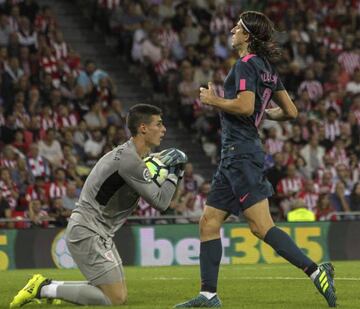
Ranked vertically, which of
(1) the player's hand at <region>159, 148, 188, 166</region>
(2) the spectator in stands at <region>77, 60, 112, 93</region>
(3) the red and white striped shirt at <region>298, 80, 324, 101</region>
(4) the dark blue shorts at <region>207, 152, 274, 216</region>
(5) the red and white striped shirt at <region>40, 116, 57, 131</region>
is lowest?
(4) the dark blue shorts at <region>207, 152, 274, 216</region>

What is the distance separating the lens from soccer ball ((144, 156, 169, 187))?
8.70 m

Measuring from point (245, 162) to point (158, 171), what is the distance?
0.68 metres

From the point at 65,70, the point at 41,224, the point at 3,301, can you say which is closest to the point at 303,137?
the point at 65,70

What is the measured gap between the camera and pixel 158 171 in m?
8.73

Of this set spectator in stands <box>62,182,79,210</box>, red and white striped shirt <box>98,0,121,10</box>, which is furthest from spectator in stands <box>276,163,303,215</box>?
red and white striped shirt <box>98,0,121,10</box>

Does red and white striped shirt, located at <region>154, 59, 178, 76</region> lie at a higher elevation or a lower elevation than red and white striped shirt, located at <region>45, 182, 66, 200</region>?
higher

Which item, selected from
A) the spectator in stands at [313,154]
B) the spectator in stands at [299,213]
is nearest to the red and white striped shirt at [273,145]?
the spectator in stands at [313,154]

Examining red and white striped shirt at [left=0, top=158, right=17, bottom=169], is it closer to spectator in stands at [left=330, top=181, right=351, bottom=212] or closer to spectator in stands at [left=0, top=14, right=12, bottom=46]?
spectator in stands at [left=0, top=14, right=12, bottom=46]

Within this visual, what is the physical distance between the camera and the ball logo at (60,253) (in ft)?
56.0

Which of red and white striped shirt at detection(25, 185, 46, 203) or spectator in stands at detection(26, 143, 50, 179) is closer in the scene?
red and white striped shirt at detection(25, 185, 46, 203)

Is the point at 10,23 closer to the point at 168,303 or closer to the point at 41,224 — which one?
the point at 41,224

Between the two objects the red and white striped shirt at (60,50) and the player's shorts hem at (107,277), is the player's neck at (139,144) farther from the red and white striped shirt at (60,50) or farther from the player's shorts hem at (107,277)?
the red and white striped shirt at (60,50)

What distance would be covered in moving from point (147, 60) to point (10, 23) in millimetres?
2917

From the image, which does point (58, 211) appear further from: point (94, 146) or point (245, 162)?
point (245, 162)
